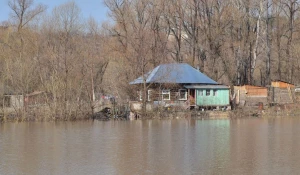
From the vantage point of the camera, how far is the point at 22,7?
55.8m

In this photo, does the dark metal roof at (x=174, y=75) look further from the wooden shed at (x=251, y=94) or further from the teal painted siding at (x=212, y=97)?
the wooden shed at (x=251, y=94)

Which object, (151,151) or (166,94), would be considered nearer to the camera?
(151,151)

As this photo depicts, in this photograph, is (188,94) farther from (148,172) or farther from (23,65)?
(148,172)

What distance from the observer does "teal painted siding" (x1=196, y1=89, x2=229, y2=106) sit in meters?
39.7

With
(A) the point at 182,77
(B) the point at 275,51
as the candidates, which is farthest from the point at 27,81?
(B) the point at 275,51

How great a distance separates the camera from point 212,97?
4000 cm

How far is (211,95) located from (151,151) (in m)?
23.5

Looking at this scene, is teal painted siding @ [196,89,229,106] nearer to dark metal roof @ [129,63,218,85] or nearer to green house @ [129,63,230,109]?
green house @ [129,63,230,109]

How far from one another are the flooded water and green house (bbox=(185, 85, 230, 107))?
1389 centimetres

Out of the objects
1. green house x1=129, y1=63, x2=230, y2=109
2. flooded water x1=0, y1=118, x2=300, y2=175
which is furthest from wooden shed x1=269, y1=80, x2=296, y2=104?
flooded water x1=0, y1=118, x2=300, y2=175

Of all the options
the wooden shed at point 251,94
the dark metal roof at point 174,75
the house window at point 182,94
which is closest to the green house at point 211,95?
the house window at point 182,94

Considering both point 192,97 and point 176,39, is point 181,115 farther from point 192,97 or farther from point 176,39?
point 176,39

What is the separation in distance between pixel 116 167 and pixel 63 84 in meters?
19.5

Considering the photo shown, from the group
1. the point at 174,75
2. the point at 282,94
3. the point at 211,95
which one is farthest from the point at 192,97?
the point at 282,94
